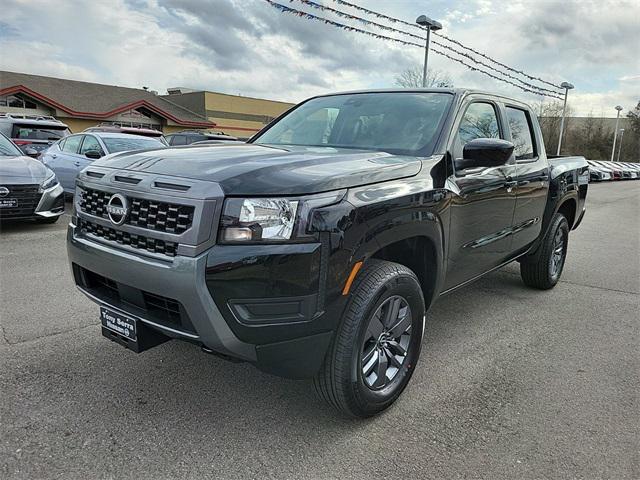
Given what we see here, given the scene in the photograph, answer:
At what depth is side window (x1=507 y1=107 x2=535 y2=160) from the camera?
436 centimetres

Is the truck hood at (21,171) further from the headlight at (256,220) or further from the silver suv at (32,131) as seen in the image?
the silver suv at (32,131)

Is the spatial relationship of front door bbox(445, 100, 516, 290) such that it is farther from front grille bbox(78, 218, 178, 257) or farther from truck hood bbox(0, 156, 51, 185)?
truck hood bbox(0, 156, 51, 185)

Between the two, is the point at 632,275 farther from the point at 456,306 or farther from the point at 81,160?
the point at 81,160

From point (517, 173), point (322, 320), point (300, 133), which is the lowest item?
point (322, 320)

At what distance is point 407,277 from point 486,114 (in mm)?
1893

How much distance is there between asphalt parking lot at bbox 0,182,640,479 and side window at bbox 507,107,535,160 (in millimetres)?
1489

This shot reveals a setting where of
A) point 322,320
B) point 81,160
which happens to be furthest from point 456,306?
point 81,160

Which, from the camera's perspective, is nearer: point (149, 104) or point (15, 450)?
point (15, 450)

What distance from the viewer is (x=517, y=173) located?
161 inches

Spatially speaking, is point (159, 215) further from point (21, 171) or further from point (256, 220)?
point (21, 171)

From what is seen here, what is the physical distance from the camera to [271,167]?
2391 millimetres

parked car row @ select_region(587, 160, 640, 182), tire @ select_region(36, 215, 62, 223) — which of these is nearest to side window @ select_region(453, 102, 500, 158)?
tire @ select_region(36, 215, 62, 223)

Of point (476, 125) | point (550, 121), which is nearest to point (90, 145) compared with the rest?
point (476, 125)

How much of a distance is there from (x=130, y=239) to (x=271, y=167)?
0.77 m
